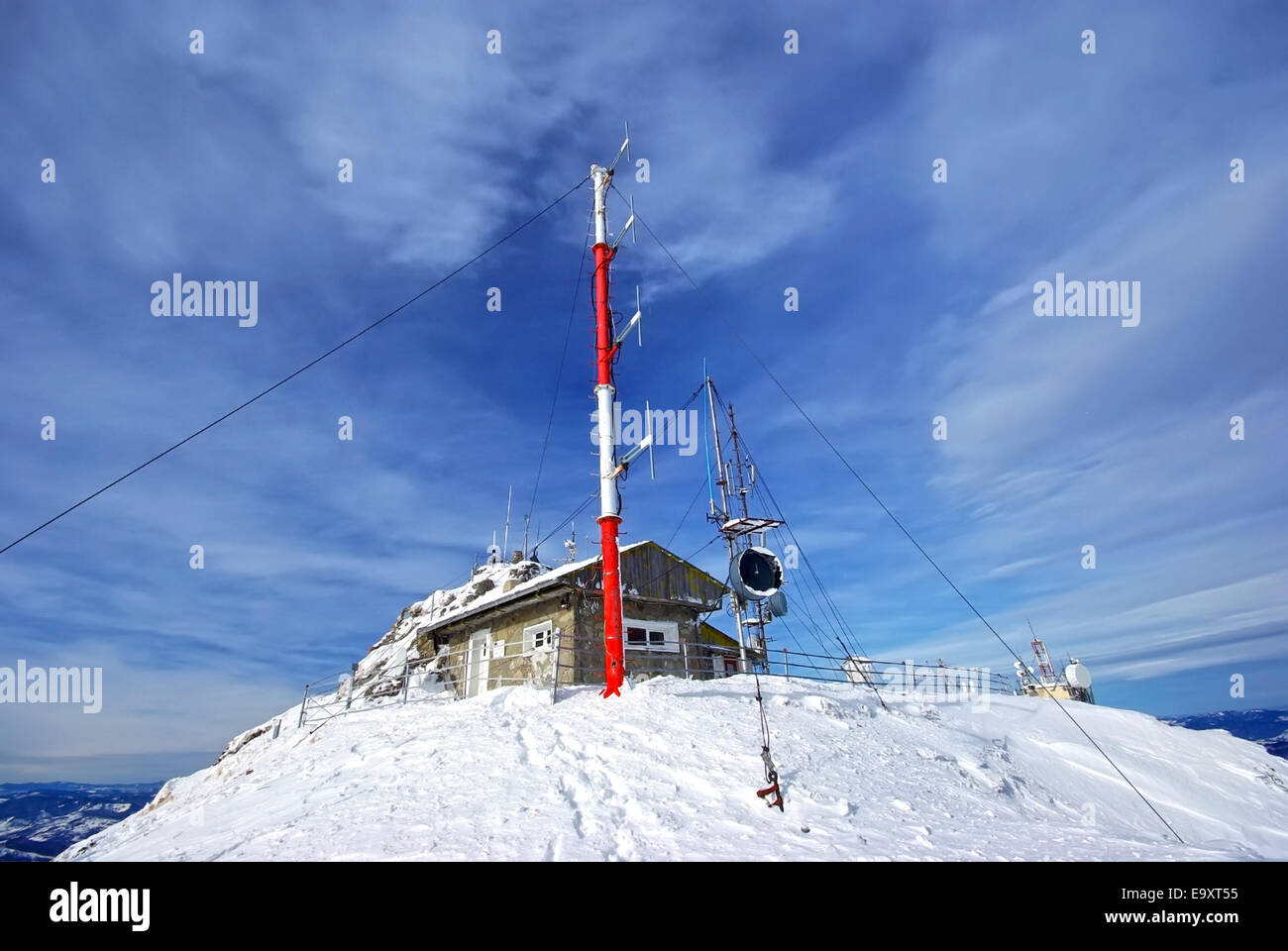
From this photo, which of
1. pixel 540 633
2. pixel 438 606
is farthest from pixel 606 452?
pixel 438 606

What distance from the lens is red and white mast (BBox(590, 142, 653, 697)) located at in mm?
16312

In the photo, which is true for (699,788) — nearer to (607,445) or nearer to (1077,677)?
(607,445)

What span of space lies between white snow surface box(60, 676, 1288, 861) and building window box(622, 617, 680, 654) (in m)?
5.65

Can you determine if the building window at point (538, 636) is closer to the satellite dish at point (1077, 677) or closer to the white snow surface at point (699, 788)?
the white snow surface at point (699, 788)

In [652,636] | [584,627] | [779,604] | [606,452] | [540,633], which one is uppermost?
[606,452]

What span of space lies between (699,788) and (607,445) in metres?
10.0

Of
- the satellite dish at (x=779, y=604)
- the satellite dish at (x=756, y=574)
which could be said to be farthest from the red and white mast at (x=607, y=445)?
the satellite dish at (x=779, y=604)

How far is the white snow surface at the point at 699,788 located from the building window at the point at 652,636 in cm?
565

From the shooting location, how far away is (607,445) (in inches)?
707

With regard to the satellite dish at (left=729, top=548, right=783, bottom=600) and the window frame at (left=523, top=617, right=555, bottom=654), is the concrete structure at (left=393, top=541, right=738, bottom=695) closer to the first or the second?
the window frame at (left=523, top=617, right=555, bottom=654)

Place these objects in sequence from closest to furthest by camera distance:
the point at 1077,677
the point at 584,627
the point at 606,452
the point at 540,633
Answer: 1. the point at 606,452
2. the point at 584,627
3. the point at 540,633
4. the point at 1077,677

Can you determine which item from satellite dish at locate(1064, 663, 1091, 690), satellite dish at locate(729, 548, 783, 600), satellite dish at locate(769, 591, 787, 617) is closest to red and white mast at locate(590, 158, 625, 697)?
satellite dish at locate(729, 548, 783, 600)
